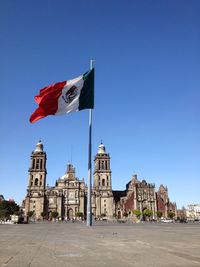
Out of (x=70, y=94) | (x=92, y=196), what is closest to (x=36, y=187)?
(x=92, y=196)

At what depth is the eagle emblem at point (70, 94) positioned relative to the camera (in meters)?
23.6

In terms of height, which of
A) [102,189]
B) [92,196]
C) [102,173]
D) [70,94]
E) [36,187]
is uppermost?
[102,173]

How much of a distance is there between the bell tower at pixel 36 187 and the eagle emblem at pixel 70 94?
10767cm

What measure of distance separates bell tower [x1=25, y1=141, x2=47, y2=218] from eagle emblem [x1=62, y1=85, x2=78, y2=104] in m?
108

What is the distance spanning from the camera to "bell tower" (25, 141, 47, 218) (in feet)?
412

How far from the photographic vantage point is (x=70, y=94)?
23766 mm

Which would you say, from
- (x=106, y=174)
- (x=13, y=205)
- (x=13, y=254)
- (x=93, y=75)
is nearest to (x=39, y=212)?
(x=13, y=205)

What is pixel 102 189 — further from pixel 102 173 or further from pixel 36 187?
pixel 36 187

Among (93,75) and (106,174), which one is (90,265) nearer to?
(93,75)

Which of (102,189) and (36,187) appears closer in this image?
(36,187)

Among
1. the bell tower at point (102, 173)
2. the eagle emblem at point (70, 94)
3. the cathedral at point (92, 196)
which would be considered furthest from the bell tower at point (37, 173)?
the eagle emblem at point (70, 94)

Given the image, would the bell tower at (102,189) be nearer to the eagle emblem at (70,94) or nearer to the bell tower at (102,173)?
the bell tower at (102,173)

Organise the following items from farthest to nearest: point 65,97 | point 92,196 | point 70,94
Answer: point 92,196 → point 70,94 → point 65,97

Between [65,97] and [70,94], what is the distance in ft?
1.70
